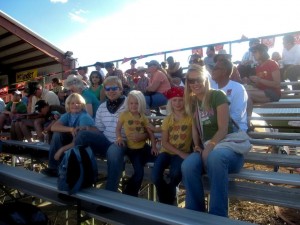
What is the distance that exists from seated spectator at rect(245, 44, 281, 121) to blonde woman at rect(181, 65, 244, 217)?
56.4 inches

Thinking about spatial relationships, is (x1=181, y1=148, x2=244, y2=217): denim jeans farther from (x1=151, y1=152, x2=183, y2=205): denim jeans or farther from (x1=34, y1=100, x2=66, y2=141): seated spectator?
(x1=34, y1=100, x2=66, y2=141): seated spectator

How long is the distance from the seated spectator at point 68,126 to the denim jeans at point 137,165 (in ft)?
2.02

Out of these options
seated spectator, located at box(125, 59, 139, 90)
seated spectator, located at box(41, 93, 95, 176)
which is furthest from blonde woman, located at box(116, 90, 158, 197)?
seated spectator, located at box(125, 59, 139, 90)

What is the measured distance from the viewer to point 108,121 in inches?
135

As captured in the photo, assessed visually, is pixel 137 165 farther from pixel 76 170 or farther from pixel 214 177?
pixel 214 177

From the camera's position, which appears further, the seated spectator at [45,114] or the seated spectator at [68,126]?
the seated spectator at [45,114]

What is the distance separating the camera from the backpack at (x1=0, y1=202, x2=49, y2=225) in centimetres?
269

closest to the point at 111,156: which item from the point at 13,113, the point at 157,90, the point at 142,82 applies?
the point at 157,90

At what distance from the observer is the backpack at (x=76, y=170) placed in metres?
2.76

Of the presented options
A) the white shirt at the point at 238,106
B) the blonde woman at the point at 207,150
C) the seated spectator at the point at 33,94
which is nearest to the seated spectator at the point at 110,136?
the blonde woman at the point at 207,150

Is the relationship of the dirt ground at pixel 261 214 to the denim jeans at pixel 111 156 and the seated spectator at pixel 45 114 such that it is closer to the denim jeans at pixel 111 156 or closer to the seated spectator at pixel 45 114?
the seated spectator at pixel 45 114

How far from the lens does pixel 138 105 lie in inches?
122

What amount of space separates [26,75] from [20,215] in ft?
39.7

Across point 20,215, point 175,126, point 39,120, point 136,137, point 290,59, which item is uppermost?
point 290,59
